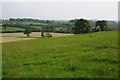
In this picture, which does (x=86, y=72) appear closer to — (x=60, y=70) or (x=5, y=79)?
(x=60, y=70)

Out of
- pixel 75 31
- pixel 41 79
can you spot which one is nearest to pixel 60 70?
pixel 41 79

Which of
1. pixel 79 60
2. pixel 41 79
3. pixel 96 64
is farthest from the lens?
pixel 79 60

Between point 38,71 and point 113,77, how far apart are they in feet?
12.2

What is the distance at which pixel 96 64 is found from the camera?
41.9 ft

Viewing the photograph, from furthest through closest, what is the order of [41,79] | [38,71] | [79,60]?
[79,60]
[38,71]
[41,79]

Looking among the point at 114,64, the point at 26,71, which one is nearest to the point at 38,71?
the point at 26,71

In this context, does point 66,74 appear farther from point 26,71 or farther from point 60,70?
point 26,71

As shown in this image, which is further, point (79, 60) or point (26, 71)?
point (79, 60)

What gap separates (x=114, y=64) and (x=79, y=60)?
217 cm

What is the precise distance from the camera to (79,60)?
14.1 m

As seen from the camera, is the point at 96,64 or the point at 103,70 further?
the point at 96,64

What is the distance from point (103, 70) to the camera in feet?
37.4

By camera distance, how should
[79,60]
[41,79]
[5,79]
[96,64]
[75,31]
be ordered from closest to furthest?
[41,79] < [5,79] < [96,64] < [79,60] < [75,31]

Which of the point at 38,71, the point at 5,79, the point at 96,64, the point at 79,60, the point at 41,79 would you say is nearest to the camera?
the point at 41,79
